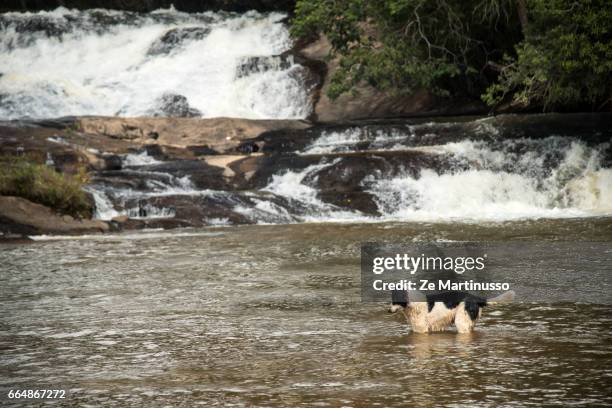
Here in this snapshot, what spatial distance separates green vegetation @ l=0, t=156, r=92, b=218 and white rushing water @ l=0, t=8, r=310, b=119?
1093cm

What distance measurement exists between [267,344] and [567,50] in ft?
44.2

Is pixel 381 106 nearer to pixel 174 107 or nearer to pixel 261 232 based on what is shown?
pixel 174 107

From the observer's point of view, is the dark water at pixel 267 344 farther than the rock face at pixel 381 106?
No

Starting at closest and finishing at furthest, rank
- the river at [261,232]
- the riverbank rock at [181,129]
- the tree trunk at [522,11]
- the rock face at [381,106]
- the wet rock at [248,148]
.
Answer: the river at [261,232] → the tree trunk at [522,11] → the wet rock at [248,148] → the riverbank rock at [181,129] → the rock face at [381,106]

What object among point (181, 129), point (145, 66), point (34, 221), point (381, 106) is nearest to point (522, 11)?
point (381, 106)

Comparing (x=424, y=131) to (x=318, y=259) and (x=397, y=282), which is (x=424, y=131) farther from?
(x=397, y=282)

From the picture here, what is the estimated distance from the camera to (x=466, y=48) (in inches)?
939

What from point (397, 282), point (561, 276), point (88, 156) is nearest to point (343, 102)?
point (88, 156)

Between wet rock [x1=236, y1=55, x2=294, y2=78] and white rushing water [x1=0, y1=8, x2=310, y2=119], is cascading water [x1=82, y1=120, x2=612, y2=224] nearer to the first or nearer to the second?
white rushing water [x1=0, y1=8, x2=310, y2=119]

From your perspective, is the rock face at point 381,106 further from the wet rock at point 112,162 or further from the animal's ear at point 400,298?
the animal's ear at point 400,298

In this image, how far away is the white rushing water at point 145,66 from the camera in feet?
94.9

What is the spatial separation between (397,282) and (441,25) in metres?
18.3

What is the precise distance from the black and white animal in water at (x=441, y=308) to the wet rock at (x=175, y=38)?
87.6 feet

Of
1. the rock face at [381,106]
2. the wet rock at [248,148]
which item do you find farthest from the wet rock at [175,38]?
the wet rock at [248,148]
